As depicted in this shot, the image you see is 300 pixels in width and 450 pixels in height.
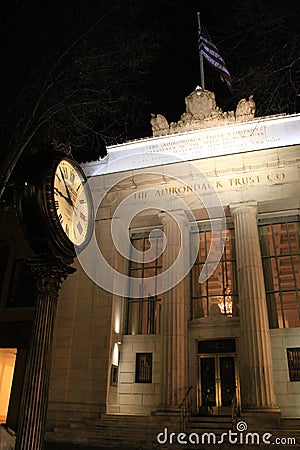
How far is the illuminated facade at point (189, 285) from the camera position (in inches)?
613

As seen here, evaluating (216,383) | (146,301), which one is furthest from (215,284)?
(216,383)

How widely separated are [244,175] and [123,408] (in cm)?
1082

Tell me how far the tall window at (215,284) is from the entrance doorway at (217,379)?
1.47m

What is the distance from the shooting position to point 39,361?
3900mm

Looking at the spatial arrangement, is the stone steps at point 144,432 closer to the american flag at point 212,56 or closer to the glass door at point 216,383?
the glass door at point 216,383

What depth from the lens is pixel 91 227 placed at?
4.80 metres

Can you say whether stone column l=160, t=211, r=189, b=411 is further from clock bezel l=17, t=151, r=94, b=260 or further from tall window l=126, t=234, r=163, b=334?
clock bezel l=17, t=151, r=94, b=260

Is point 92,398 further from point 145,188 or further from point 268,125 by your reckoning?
point 268,125

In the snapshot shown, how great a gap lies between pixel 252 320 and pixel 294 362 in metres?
2.67

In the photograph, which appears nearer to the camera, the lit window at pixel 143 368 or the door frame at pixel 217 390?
the door frame at pixel 217 390

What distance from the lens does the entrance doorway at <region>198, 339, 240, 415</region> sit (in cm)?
1566

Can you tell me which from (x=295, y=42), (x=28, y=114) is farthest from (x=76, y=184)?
(x=295, y=42)

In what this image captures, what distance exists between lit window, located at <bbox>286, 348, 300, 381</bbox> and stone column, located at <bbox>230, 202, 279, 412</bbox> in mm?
1747

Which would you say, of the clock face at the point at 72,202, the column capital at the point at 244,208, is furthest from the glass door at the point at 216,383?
the clock face at the point at 72,202
